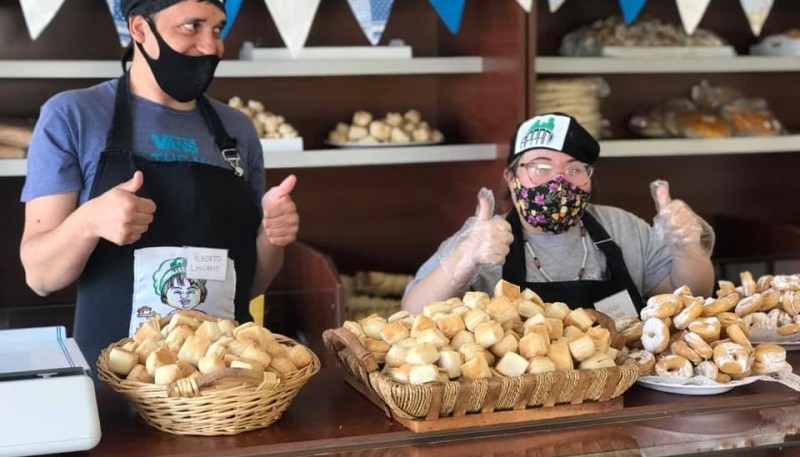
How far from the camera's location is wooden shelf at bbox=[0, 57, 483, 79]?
129 inches

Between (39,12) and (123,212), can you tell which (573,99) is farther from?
(123,212)

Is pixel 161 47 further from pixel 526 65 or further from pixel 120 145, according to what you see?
pixel 526 65

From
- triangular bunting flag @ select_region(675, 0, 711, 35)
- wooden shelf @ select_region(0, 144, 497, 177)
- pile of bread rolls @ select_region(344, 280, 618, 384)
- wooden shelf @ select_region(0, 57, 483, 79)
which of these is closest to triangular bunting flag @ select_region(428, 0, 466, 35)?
wooden shelf @ select_region(0, 57, 483, 79)

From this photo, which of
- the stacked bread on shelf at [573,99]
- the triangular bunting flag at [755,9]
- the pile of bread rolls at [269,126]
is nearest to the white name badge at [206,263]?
the pile of bread rolls at [269,126]

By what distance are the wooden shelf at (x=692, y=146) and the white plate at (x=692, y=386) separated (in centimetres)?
198

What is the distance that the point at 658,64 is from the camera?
12.6 ft

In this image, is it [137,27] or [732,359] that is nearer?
[732,359]

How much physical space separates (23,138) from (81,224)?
1.41 m

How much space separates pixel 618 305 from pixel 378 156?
121cm

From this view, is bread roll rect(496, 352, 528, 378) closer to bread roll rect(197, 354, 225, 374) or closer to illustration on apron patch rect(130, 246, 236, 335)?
bread roll rect(197, 354, 225, 374)

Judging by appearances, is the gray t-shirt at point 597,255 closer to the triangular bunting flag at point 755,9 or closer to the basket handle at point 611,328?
the basket handle at point 611,328

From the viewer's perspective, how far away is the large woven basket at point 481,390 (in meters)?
1.65

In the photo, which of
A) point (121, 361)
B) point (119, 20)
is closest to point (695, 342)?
point (121, 361)

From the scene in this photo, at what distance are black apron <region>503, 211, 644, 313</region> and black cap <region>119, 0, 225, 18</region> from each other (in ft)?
3.12
